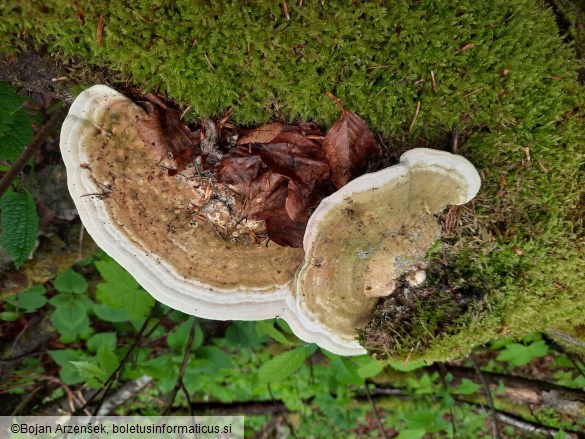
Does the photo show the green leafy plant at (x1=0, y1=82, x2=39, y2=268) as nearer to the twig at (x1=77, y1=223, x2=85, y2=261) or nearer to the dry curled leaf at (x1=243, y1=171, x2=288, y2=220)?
the twig at (x1=77, y1=223, x2=85, y2=261)

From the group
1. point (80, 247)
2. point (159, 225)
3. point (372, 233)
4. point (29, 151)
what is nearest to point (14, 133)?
point (29, 151)

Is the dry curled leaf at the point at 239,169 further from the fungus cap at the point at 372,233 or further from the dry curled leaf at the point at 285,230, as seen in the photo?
the fungus cap at the point at 372,233

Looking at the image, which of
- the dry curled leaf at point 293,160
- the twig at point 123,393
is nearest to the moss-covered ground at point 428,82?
the dry curled leaf at point 293,160

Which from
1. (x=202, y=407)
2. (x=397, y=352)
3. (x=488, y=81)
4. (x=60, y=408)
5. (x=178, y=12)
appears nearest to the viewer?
(x=178, y=12)

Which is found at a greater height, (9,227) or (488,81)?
(488,81)

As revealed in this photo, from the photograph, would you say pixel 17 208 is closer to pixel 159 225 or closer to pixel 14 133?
pixel 14 133

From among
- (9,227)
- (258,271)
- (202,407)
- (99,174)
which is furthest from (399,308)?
(202,407)

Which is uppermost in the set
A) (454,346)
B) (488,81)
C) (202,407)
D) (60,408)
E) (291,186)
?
(488,81)

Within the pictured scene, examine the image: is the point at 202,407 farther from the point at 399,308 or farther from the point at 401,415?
the point at 399,308
